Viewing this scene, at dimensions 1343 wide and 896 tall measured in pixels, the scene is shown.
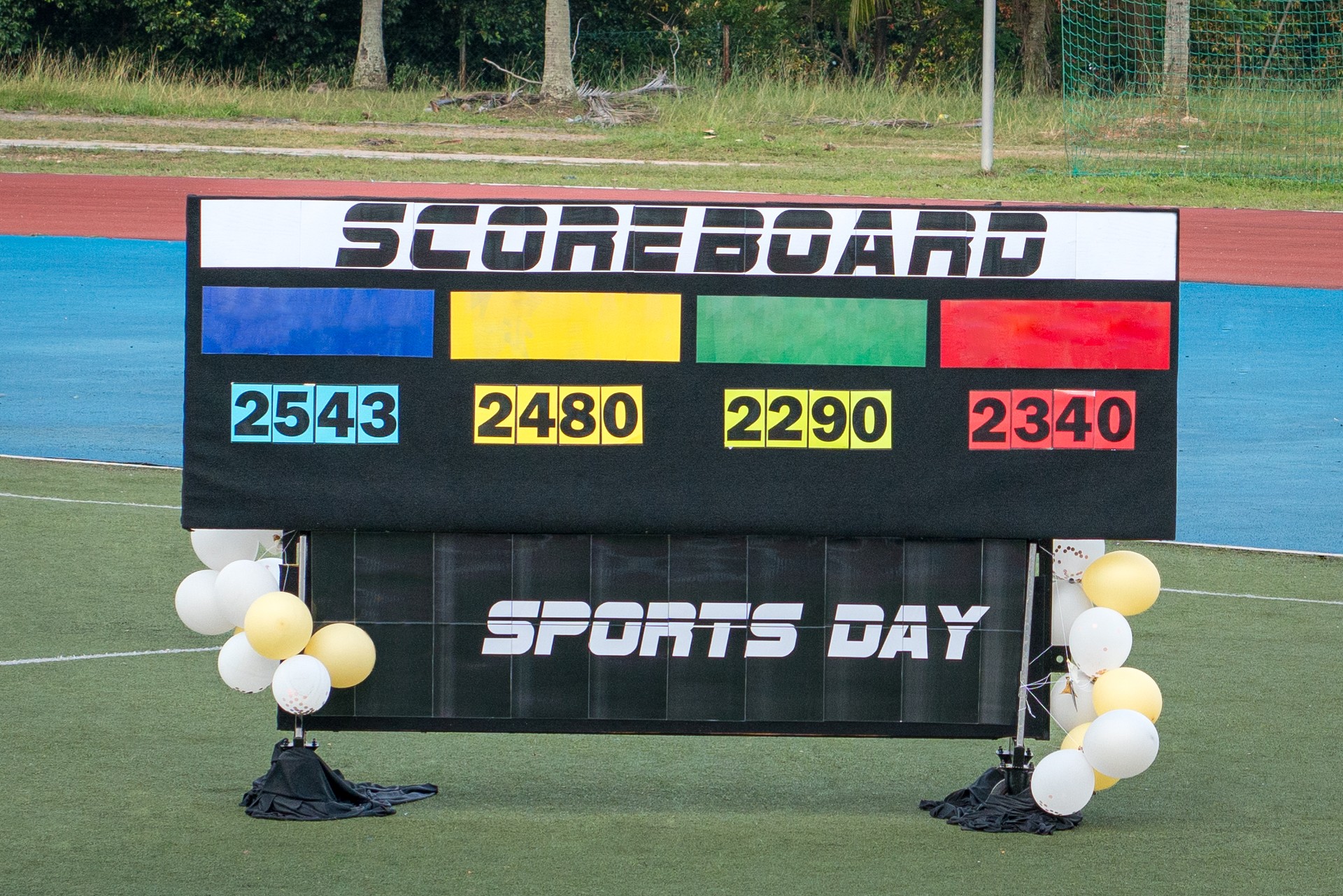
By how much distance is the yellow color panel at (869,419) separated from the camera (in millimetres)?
5062

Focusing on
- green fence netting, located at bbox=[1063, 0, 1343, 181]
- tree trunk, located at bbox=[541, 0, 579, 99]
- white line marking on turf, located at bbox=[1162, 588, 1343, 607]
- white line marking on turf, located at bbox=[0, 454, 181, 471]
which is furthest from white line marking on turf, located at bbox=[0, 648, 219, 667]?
tree trunk, located at bbox=[541, 0, 579, 99]

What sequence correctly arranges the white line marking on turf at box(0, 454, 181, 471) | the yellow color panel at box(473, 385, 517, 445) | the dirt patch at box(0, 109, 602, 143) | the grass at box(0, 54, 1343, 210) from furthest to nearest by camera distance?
the dirt patch at box(0, 109, 602, 143) → the grass at box(0, 54, 1343, 210) → the white line marking on turf at box(0, 454, 181, 471) → the yellow color panel at box(473, 385, 517, 445)

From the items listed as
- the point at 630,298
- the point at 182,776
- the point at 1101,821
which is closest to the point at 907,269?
the point at 630,298

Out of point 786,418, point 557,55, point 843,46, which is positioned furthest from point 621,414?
point 843,46

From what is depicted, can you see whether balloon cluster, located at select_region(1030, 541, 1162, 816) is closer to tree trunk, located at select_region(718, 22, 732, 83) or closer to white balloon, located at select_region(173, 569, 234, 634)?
white balloon, located at select_region(173, 569, 234, 634)

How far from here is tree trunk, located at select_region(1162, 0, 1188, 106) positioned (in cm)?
2309

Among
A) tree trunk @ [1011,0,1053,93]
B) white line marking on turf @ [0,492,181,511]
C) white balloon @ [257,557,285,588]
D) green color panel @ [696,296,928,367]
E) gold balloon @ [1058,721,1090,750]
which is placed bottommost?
white line marking on turf @ [0,492,181,511]

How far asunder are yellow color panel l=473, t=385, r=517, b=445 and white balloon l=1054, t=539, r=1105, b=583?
1.74 meters

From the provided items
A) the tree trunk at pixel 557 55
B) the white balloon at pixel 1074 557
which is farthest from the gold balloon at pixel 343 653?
the tree trunk at pixel 557 55

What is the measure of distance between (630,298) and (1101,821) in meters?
2.18

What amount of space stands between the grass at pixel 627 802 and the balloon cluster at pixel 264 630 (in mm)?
431

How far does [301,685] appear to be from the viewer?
16.3 feet

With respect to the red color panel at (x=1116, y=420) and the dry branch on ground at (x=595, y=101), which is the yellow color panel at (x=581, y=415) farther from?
the dry branch on ground at (x=595, y=101)

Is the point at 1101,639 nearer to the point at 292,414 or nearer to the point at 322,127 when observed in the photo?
the point at 292,414
